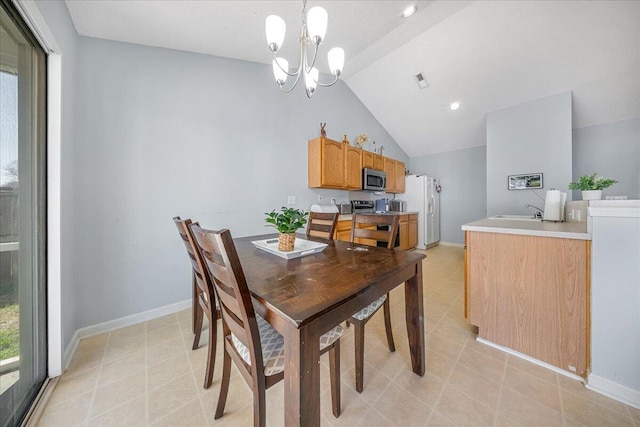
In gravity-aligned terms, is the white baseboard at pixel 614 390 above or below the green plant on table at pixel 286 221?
below

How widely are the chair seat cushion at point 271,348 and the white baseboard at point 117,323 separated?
1426 millimetres

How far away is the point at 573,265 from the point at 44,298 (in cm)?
316

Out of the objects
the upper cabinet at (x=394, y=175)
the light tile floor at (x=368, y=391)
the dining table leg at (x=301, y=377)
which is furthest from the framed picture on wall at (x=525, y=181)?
the dining table leg at (x=301, y=377)

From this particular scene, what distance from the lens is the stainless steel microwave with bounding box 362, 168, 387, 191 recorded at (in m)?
3.84

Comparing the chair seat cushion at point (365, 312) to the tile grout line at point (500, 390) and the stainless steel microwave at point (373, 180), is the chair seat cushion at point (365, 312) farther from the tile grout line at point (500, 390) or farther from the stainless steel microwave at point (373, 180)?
the stainless steel microwave at point (373, 180)

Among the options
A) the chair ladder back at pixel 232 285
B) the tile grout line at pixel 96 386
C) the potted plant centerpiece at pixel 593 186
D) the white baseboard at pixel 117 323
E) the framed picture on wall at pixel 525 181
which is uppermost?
the framed picture on wall at pixel 525 181

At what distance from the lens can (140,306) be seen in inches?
76.6

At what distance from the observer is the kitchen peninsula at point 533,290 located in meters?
1.29

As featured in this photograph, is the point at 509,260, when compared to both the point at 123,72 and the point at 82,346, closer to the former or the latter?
the point at 82,346

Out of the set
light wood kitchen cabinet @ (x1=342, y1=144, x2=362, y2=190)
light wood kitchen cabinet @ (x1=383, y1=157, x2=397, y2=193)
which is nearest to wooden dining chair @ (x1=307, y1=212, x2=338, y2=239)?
light wood kitchen cabinet @ (x1=342, y1=144, x2=362, y2=190)

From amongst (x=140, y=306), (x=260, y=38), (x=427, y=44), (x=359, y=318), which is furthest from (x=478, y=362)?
(x=427, y=44)

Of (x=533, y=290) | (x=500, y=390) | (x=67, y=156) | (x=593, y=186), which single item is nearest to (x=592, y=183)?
(x=593, y=186)

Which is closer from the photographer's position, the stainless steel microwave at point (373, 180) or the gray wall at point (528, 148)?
the gray wall at point (528, 148)

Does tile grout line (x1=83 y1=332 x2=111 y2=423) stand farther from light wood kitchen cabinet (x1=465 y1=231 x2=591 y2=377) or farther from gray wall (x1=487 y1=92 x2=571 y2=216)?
gray wall (x1=487 y1=92 x2=571 y2=216)
